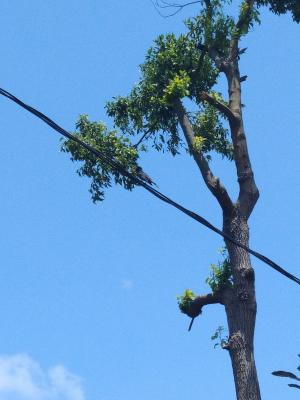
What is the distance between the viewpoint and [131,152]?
19078 millimetres

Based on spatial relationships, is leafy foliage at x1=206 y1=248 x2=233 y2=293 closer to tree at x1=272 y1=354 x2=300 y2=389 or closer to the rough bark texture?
the rough bark texture

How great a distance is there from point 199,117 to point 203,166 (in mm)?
2398

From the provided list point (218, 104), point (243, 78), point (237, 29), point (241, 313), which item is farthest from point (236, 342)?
point (237, 29)

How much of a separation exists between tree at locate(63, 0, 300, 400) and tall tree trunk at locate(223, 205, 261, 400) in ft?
0.08

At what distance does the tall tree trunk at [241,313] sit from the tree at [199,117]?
3 centimetres

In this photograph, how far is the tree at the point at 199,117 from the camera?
1705 centimetres

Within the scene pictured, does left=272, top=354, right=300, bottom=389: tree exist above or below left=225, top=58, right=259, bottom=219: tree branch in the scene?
below

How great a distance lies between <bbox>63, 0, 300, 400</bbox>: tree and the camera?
17.0m

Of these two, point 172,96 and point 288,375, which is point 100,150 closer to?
point 172,96

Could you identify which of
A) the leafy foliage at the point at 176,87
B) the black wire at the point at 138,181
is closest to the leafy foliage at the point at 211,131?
the leafy foliage at the point at 176,87

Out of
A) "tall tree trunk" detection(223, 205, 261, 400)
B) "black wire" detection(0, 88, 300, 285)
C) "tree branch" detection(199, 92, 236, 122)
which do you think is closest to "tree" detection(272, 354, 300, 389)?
"black wire" detection(0, 88, 300, 285)

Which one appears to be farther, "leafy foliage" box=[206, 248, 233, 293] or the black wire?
"leafy foliage" box=[206, 248, 233, 293]

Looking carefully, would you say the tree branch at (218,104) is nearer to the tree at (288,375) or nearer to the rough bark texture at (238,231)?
the rough bark texture at (238,231)

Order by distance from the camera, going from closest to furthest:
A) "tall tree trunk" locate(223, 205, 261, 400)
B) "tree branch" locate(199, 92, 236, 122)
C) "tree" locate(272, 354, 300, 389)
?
"tree" locate(272, 354, 300, 389)
"tall tree trunk" locate(223, 205, 261, 400)
"tree branch" locate(199, 92, 236, 122)
